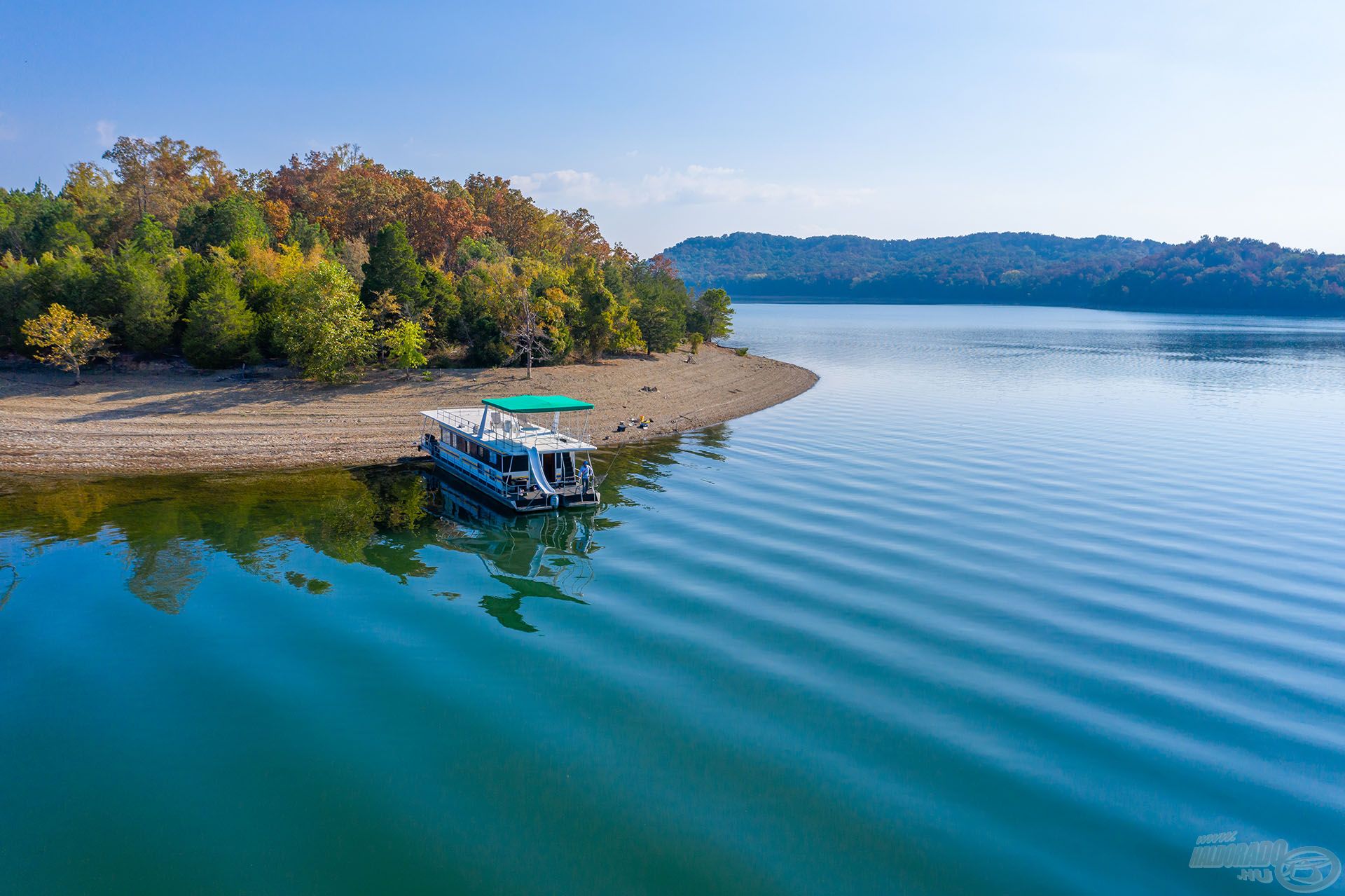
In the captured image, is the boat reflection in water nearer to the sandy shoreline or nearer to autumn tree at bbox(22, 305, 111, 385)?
the sandy shoreline

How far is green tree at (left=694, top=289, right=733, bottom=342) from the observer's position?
9644 centimetres

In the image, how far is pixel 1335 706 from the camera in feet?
58.3

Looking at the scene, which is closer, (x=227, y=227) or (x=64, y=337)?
(x=64, y=337)

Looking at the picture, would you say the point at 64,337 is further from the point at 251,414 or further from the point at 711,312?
the point at 711,312

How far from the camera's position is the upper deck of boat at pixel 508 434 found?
32500 mm

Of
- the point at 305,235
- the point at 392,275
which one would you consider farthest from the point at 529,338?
the point at 305,235

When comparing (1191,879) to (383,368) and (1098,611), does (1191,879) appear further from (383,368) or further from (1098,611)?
(383,368)

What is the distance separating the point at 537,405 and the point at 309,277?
26414mm

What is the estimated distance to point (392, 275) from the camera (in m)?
55.7

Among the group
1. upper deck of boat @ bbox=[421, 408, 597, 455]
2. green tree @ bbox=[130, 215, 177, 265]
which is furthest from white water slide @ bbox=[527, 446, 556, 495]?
green tree @ bbox=[130, 215, 177, 265]

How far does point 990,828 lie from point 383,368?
5104 centimetres

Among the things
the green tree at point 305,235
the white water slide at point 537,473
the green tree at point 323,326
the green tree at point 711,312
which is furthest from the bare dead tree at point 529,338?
the green tree at point 711,312

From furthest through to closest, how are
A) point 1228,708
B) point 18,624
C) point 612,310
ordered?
point 612,310 < point 18,624 < point 1228,708

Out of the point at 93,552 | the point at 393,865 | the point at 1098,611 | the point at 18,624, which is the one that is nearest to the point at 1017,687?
the point at 1098,611
